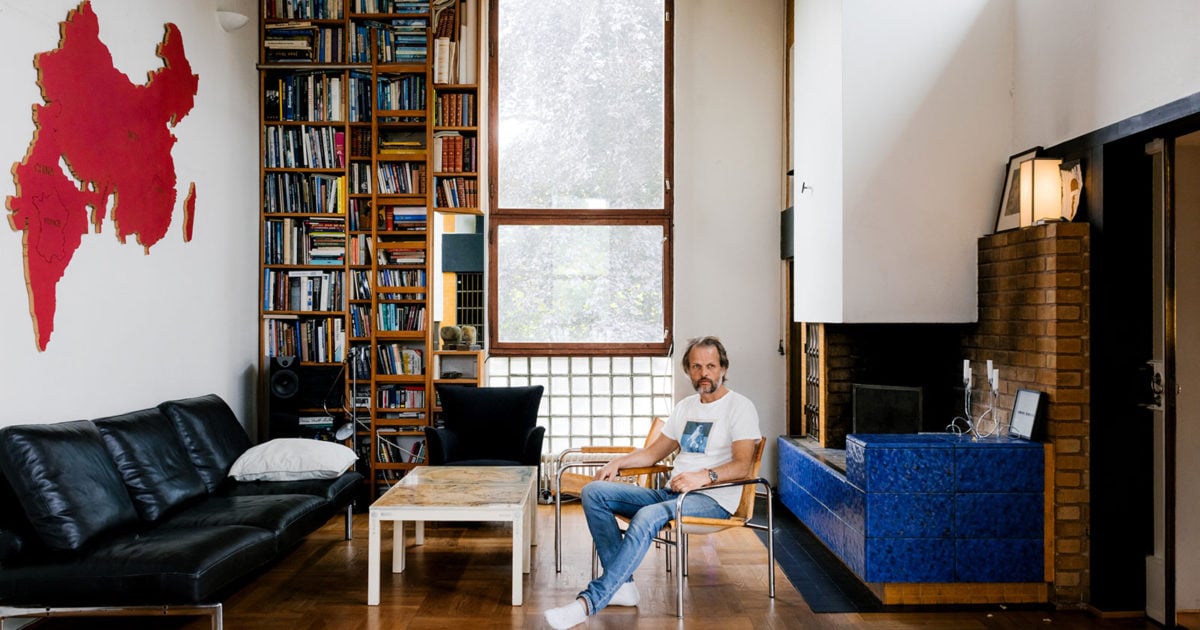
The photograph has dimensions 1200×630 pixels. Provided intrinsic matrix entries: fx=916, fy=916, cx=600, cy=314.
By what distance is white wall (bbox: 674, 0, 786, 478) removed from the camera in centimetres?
708

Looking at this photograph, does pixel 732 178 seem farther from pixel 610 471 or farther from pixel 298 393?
pixel 298 393

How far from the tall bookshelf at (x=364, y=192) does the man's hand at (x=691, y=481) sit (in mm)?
2792

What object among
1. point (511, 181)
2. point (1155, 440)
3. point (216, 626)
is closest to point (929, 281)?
point (1155, 440)

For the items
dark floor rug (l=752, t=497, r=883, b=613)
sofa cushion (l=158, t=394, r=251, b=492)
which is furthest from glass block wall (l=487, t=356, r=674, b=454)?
sofa cushion (l=158, t=394, r=251, b=492)

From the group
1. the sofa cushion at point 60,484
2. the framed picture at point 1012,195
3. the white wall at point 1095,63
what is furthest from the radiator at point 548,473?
the white wall at point 1095,63

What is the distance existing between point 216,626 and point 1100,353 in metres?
3.97

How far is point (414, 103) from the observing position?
6.79m

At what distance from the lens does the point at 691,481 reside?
4203 millimetres

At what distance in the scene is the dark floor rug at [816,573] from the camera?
4312 millimetres

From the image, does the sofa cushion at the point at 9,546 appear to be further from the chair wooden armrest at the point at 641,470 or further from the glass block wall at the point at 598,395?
the glass block wall at the point at 598,395

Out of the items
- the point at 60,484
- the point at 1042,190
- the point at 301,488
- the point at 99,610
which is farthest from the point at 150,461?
the point at 1042,190

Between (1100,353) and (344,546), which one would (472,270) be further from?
(1100,353)

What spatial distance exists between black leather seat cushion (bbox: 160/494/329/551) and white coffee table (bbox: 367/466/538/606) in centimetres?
42

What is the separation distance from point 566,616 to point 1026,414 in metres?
2.39
